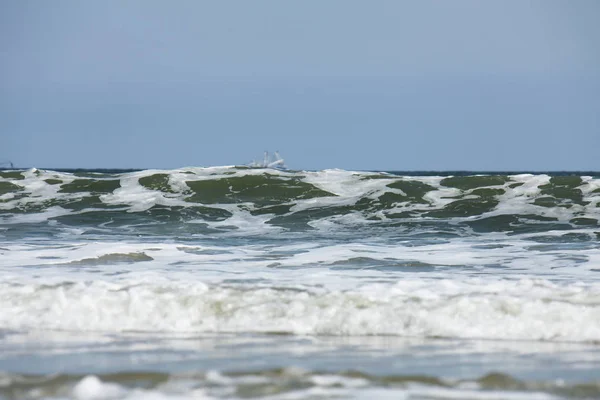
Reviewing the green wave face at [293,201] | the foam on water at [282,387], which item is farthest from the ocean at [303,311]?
the green wave face at [293,201]

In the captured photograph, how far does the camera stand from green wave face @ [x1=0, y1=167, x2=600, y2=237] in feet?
37.8

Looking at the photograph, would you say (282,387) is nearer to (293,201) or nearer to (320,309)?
(320,309)

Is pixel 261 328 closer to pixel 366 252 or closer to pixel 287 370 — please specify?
pixel 287 370

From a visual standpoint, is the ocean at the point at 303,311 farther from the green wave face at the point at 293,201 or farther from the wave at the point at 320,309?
the green wave face at the point at 293,201

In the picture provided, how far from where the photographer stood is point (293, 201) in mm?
13531

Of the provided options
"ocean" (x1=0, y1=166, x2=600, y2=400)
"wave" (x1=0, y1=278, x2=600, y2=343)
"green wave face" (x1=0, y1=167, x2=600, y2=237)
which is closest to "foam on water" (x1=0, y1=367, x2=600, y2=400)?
"ocean" (x1=0, y1=166, x2=600, y2=400)

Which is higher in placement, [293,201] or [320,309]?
[293,201]

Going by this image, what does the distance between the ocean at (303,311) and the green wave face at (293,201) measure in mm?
298

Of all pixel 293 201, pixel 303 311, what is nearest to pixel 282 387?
pixel 303 311

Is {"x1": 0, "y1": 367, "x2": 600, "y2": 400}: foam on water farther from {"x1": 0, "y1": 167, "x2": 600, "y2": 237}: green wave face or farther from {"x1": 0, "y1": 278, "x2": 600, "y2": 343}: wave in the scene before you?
{"x1": 0, "y1": 167, "x2": 600, "y2": 237}: green wave face

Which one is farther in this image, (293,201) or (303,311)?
(293,201)

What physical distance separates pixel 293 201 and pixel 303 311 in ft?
28.2

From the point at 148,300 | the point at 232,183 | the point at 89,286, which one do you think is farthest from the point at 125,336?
the point at 232,183

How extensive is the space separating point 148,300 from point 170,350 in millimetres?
1107
